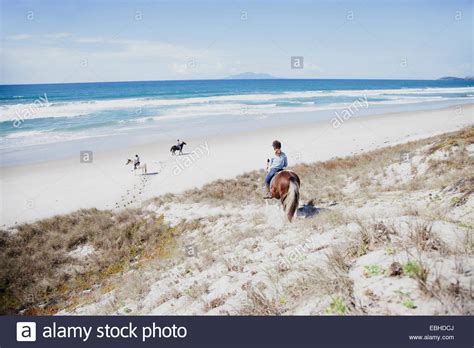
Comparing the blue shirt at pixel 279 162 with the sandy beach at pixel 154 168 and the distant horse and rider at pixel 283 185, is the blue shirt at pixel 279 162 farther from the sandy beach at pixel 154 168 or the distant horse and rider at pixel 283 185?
the sandy beach at pixel 154 168

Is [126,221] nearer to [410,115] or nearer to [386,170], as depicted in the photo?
[386,170]

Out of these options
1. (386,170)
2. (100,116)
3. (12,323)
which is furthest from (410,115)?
(12,323)

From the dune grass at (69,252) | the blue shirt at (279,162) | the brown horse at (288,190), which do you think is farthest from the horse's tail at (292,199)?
the dune grass at (69,252)

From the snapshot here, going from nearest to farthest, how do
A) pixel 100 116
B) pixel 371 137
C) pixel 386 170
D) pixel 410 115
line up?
pixel 386 170 → pixel 371 137 → pixel 410 115 → pixel 100 116

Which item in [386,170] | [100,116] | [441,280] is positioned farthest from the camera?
[100,116]

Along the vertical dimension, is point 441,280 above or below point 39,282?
above

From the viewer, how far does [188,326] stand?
13.1ft

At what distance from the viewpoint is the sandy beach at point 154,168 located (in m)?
13.9

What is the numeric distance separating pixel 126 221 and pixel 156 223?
48.1 inches

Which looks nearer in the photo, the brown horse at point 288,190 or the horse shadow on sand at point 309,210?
the brown horse at point 288,190

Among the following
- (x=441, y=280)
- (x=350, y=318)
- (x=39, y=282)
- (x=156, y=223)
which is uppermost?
(x=441, y=280)

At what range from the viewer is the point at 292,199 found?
7785 millimetres

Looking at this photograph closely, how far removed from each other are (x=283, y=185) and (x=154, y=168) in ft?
38.7

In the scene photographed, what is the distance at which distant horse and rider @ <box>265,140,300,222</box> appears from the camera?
781cm
